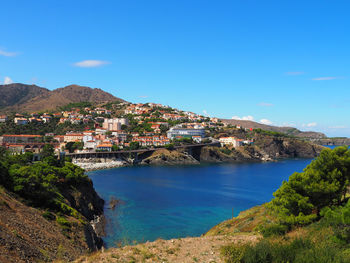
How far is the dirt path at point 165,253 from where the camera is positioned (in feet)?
31.7

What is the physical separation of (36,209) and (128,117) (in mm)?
115682

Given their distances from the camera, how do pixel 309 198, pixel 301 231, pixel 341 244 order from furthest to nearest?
pixel 309 198 → pixel 301 231 → pixel 341 244

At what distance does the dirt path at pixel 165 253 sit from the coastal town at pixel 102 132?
239 ft

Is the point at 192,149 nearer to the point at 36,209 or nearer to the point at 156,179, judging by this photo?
the point at 156,179

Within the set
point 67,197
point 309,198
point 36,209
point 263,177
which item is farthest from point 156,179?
point 309,198

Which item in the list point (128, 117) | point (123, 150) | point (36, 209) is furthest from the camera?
point (128, 117)

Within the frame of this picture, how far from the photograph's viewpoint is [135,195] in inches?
1700

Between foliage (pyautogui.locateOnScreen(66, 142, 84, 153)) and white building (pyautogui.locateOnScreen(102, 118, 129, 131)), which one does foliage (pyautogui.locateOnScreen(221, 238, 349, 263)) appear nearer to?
foliage (pyautogui.locateOnScreen(66, 142, 84, 153))

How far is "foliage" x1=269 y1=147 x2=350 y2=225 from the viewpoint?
14219mm

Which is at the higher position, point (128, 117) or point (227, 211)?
point (128, 117)

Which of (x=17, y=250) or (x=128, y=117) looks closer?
(x=17, y=250)

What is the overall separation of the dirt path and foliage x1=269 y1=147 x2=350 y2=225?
15.1 ft

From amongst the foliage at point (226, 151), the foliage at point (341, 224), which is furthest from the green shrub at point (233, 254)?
the foliage at point (226, 151)

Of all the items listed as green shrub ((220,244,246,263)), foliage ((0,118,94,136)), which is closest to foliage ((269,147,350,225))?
green shrub ((220,244,246,263))
